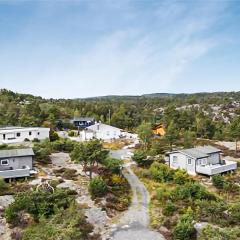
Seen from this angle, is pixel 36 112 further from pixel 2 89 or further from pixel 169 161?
pixel 2 89

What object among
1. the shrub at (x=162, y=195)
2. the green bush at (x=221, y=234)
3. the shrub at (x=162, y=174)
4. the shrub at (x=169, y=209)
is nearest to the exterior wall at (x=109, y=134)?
the shrub at (x=162, y=174)

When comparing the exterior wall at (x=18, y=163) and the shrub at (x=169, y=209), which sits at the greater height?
the exterior wall at (x=18, y=163)

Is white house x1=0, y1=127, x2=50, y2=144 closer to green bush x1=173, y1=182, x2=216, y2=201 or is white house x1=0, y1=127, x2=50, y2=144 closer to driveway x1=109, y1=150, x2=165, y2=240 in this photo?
driveway x1=109, y1=150, x2=165, y2=240

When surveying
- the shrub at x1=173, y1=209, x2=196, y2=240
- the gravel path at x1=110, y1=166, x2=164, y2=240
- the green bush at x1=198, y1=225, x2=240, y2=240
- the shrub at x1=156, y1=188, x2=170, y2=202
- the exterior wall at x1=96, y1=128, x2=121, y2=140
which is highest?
the exterior wall at x1=96, y1=128, x2=121, y2=140

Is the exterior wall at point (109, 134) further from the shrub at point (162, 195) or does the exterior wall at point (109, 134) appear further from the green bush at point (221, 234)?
the green bush at point (221, 234)

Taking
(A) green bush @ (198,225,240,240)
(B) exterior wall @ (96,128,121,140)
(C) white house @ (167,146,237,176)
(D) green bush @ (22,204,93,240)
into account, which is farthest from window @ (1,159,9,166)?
(B) exterior wall @ (96,128,121,140)

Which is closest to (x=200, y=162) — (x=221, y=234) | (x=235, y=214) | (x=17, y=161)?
(x=235, y=214)
